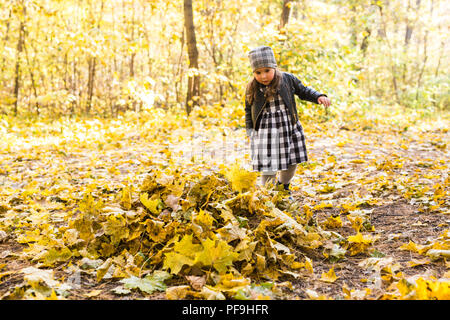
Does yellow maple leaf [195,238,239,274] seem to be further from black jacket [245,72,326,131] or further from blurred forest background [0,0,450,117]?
blurred forest background [0,0,450,117]

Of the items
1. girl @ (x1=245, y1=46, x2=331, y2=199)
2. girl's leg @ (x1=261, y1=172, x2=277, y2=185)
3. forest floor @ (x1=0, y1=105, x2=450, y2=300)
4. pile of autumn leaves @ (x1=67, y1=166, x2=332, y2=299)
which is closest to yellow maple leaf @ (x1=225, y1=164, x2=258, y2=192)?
pile of autumn leaves @ (x1=67, y1=166, x2=332, y2=299)

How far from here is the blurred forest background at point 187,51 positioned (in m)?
7.38

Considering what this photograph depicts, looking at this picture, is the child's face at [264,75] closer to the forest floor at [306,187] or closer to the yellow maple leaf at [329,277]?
the forest floor at [306,187]

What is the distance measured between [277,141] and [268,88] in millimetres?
489

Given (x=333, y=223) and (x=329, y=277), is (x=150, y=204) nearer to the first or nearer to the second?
(x=329, y=277)

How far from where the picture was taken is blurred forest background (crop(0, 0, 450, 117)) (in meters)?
7.38

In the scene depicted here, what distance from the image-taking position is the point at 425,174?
3973 millimetres

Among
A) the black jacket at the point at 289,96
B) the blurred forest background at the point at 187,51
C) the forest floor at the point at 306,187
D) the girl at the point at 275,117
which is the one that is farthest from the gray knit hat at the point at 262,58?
the blurred forest background at the point at 187,51

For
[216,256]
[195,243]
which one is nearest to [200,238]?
[195,243]

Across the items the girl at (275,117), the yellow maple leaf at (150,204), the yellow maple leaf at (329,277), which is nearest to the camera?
the yellow maple leaf at (329,277)

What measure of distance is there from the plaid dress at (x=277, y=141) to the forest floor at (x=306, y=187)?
50cm
